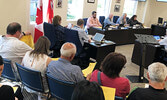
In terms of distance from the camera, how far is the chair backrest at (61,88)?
1.82 meters

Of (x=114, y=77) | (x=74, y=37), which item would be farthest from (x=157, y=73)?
(x=74, y=37)

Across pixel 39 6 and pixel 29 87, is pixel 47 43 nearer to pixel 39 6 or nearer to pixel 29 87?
pixel 29 87

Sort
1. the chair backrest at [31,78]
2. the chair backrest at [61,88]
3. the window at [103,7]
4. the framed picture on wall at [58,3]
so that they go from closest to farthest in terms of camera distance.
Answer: the chair backrest at [61,88]
the chair backrest at [31,78]
the framed picture on wall at [58,3]
the window at [103,7]

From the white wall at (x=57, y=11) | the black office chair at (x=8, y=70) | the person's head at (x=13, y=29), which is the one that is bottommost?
the black office chair at (x=8, y=70)

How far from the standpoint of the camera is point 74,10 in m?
7.68

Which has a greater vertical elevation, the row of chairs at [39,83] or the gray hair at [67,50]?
the gray hair at [67,50]

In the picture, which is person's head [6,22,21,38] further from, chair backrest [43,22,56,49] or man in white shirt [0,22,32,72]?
chair backrest [43,22,56,49]

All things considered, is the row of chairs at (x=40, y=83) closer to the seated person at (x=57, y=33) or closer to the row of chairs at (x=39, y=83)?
the row of chairs at (x=39, y=83)

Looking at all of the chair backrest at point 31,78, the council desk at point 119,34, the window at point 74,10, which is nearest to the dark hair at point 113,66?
the chair backrest at point 31,78

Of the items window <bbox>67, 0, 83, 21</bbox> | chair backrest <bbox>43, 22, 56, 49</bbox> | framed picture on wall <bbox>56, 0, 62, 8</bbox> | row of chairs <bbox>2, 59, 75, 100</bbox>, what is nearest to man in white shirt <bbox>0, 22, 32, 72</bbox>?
row of chairs <bbox>2, 59, 75, 100</bbox>

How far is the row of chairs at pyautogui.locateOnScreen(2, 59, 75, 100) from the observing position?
186 cm

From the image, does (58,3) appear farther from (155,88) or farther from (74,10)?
(155,88)

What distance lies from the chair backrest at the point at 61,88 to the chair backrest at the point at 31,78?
0.18 meters

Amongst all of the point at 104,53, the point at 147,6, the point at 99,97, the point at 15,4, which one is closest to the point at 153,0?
the point at 147,6
